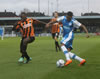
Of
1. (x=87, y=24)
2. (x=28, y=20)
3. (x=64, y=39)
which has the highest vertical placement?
(x=28, y=20)

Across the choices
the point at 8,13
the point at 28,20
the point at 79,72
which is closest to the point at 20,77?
the point at 79,72

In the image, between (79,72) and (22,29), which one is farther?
(22,29)

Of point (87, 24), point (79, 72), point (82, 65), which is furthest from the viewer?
point (87, 24)

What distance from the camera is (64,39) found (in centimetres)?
793

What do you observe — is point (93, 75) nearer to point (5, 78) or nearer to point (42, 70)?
point (42, 70)

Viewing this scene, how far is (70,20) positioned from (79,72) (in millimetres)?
2195

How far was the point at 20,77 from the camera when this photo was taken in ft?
19.7

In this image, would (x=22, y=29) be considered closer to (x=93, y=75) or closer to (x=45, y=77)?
(x=45, y=77)

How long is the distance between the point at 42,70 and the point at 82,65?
149 centimetres

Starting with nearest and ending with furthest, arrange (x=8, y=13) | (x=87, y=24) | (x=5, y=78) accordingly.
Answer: (x=5, y=78)
(x=87, y=24)
(x=8, y=13)

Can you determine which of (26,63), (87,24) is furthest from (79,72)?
(87,24)

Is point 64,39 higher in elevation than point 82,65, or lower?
higher

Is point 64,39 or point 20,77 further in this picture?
point 64,39

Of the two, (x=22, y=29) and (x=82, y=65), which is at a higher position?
(x=22, y=29)
